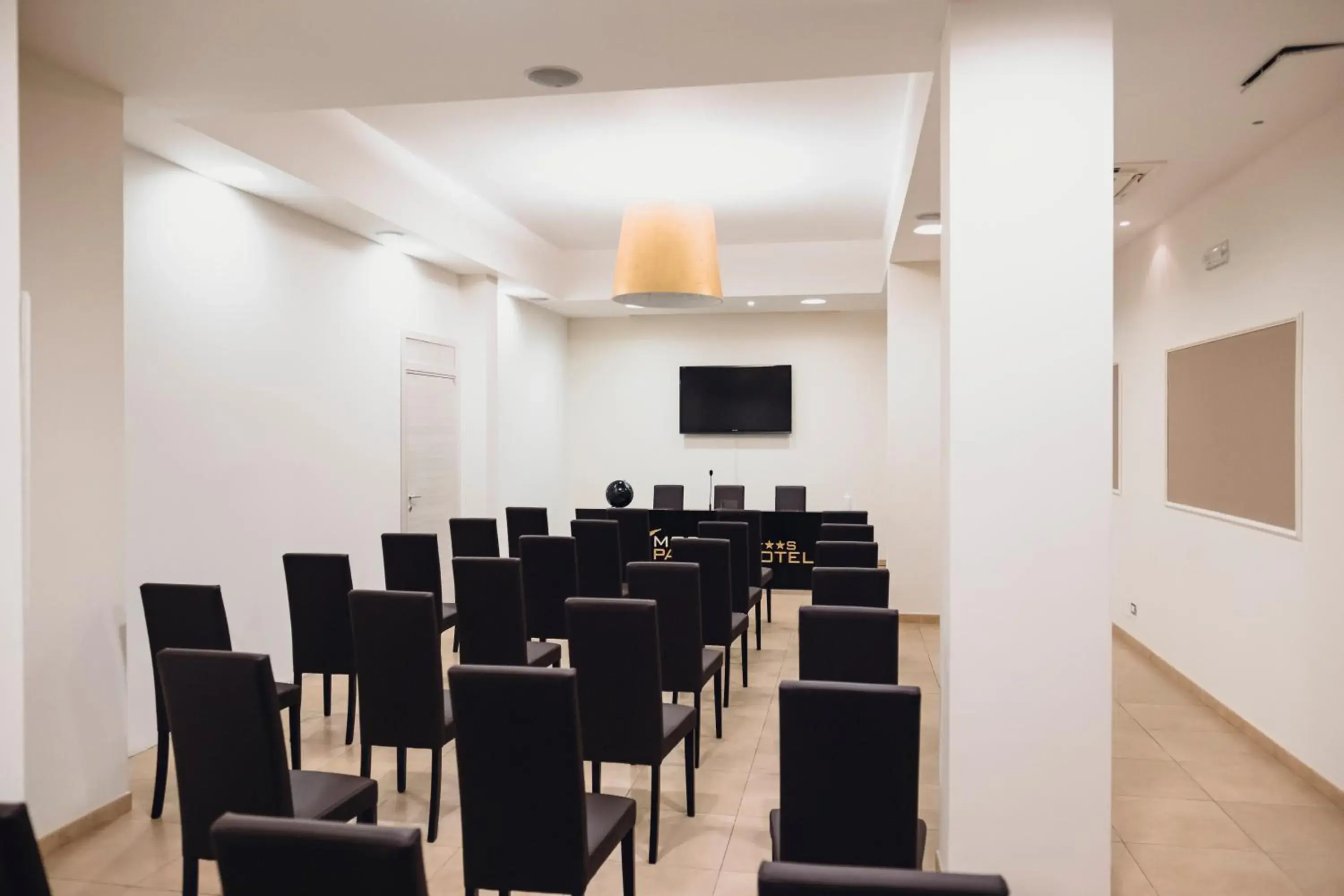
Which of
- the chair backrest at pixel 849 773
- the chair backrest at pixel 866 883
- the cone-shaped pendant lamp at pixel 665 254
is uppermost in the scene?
the cone-shaped pendant lamp at pixel 665 254

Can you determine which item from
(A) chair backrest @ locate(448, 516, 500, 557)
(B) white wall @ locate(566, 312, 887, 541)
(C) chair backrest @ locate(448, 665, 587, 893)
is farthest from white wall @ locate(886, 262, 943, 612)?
(C) chair backrest @ locate(448, 665, 587, 893)

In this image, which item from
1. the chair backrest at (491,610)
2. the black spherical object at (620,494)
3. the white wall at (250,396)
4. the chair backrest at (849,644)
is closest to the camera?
the chair backrest at (849,644)

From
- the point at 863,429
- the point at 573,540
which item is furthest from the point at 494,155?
the point at 863,429

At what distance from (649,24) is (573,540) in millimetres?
2786

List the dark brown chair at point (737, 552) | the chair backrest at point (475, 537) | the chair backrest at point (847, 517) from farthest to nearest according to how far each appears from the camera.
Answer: the chair backrest at point (847, 517) < the chair backrest at point (475, 537) < the dark brown chair at point (737, 552)

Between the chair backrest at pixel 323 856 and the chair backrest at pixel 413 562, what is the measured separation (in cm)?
335

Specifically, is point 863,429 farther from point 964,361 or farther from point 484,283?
point 964,361

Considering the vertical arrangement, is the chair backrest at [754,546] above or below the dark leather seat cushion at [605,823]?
above

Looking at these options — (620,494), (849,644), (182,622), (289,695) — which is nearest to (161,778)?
(289,695)

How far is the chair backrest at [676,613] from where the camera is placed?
4.15 m

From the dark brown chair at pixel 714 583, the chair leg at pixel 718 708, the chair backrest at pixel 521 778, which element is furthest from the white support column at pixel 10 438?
the dark brown chair at pixel 714 583

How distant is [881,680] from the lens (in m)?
3.24

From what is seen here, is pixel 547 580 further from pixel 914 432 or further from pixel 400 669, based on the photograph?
pixel 914 432

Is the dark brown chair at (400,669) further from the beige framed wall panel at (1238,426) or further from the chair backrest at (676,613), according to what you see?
the beige framed wall panel at (1238,426)
